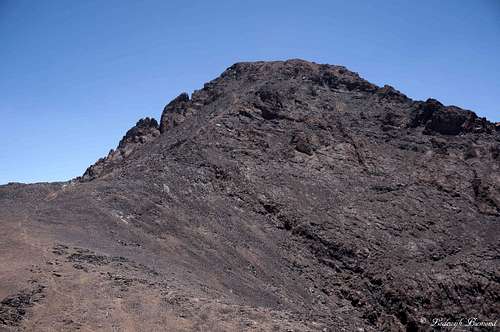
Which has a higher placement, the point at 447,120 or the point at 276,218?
the point at 447,120

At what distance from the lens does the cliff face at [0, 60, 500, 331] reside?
57.7 feet

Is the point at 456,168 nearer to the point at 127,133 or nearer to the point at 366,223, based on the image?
the point at 366,223

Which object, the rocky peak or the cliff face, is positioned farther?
the rocky peak

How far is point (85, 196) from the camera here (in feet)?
88.9

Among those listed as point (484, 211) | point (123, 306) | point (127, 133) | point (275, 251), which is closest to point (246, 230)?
point (275, 251)

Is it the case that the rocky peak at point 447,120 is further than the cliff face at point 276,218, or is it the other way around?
the rocky peak at point 447,120

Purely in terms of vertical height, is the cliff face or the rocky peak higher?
the rocky peak

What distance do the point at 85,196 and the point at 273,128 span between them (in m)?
19.6

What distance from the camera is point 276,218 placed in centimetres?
3281

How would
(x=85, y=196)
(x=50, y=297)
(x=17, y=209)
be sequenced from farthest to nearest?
(x=85, y=196) < (x=17, y=209) < (x=50, y=297)

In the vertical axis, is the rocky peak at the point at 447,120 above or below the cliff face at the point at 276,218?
above

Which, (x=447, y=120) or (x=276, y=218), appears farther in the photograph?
(x=447, y=120)

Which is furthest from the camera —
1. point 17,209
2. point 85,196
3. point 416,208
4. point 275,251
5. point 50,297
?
point 416,208

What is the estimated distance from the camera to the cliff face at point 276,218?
1758cm
